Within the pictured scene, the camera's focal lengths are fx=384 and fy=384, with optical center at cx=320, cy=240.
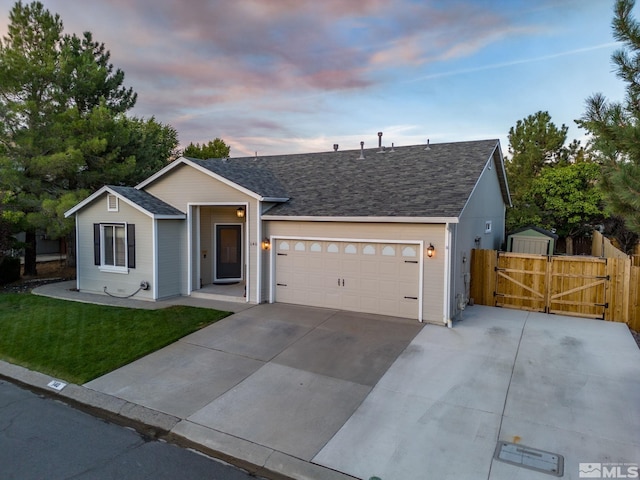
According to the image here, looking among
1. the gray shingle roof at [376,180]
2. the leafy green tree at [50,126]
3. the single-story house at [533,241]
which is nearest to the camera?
the gray shingle roof at [376,180]

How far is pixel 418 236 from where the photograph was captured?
962cm

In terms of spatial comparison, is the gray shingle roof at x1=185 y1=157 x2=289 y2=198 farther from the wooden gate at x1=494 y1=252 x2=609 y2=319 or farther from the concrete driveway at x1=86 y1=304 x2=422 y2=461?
the wooden gate at x1=494 y1=252 x2=609 y2=319

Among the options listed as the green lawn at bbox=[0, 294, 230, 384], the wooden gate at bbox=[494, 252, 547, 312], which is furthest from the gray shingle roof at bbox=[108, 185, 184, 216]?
the wooden gate at bbox=[494, 252, 547, 312]

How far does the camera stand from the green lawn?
736cm

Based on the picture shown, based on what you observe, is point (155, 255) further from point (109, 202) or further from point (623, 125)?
point (623, 125)

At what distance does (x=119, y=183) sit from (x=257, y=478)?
1636 cm

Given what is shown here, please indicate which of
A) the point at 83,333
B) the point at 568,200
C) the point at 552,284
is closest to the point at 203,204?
the point at 83,333

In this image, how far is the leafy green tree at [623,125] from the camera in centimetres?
519

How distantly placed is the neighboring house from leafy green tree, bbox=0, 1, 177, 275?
10.3ft

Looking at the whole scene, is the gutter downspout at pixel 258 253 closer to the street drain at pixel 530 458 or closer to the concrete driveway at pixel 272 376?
the concrete driveway at pixel 272 376

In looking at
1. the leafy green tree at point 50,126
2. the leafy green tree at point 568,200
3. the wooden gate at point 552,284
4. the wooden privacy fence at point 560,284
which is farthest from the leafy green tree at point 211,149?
the wooden gate at point 552,284

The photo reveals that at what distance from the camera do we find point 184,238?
41.2 ft

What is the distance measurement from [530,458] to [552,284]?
23.8 ft

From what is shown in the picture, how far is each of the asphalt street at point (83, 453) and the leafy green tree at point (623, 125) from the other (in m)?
6.21
